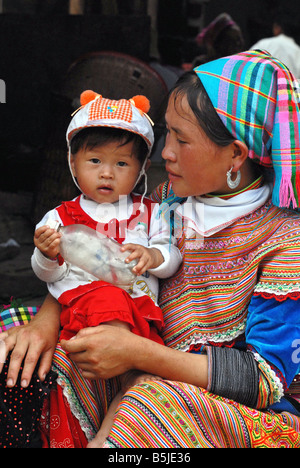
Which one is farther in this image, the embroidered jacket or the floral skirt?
the embroidered jacket

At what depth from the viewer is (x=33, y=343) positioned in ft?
7.36

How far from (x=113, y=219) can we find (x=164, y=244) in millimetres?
231

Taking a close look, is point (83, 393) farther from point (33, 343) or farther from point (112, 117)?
point (112, 117)

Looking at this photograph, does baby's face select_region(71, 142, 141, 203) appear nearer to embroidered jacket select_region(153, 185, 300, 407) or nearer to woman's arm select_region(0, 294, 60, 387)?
embroidered jacket select_region(153, 185, 300, 407)

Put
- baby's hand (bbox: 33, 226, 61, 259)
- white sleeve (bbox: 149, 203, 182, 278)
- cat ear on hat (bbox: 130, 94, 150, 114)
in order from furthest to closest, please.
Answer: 1. cat ear on hat (bbox: 130, 94, 150, 114)
2. white sleeve (bbox: 149, 203, 182, 278)
3. baby's hand (bbox: 33, 226, 61, 259)

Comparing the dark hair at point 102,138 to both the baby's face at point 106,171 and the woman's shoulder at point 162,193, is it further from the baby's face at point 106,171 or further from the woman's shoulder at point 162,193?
the woman's shoulder at point 162,193

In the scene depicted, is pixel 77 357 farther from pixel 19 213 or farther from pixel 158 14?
pixel 158 14

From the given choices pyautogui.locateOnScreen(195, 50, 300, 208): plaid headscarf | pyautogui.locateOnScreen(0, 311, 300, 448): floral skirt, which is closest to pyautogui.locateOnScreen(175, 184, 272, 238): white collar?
Answer: pyautogui.locateOnScreen(195, 50, 300, 208): plaid headscarf

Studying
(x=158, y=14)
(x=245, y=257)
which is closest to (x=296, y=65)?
(x=158, y=14)

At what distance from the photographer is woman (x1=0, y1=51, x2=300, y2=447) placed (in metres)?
2.04

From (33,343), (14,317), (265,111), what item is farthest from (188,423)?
(265,111)

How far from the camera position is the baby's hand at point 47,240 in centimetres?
217

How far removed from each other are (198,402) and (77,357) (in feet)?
1.42

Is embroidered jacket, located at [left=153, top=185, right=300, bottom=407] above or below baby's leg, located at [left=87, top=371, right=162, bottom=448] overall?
above
